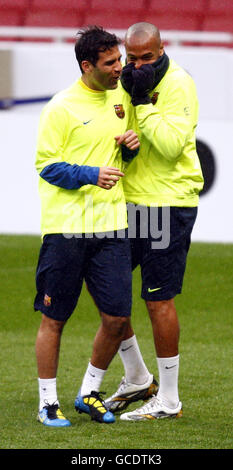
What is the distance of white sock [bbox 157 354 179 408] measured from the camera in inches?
194

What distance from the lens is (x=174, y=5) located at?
16.5 meters

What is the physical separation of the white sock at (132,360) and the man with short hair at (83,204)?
14.3 inches

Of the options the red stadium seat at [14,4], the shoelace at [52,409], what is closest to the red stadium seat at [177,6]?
the red stadium seat at [14,4]

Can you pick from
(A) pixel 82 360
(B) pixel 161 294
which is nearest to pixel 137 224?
(B) pixel 161 294

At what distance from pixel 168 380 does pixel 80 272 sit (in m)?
0.71

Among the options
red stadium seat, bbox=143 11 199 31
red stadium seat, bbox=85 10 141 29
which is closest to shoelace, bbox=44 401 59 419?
red stadium seat, bbox=85 10 141 29

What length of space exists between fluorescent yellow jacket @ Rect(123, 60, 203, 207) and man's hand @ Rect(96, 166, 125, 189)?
297mm

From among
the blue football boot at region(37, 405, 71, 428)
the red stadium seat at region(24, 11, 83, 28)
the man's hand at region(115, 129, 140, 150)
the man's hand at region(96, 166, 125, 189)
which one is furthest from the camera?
the red stadium seat at region(24, 11, 83, 28)

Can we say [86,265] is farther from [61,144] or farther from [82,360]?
[82,360]

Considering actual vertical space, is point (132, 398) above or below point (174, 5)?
above

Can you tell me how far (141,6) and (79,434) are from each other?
12.7m

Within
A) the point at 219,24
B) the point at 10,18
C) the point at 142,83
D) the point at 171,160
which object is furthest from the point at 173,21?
the point at 142,83

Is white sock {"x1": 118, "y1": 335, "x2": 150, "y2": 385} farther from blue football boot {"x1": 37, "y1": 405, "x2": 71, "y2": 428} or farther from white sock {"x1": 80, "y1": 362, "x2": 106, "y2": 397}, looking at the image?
blue football boot {"x1": 37, "y1": 405, "x2": 71, "y2": 428}

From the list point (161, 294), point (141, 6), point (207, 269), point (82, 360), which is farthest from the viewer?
point (141, 6)
